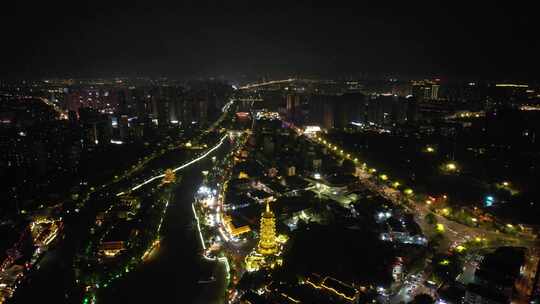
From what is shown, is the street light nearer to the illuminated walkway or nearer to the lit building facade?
the lit building facade

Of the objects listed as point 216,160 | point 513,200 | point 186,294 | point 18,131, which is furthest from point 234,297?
point 18,131

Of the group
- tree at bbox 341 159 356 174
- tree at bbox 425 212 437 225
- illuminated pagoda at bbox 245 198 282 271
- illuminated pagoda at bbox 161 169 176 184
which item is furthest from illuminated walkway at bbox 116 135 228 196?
tree at bbox 425 212 437 225

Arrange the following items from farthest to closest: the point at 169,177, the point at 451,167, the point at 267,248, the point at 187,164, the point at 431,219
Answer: the point at 187,164 → the point at 451,167 → the point at 169,177 → the point at 431,219 → the point at 267,248

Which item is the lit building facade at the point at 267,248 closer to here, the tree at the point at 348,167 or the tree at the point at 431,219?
the tree at the point at 431,219

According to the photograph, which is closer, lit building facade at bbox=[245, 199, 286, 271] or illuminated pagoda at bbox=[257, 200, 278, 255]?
lit building facade at bbox=[245, 199, 286, 271]

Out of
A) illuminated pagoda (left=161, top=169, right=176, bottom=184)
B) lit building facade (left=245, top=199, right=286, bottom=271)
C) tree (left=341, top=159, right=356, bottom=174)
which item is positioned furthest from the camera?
tree (left=341, top=159, right=356, bottom=174)

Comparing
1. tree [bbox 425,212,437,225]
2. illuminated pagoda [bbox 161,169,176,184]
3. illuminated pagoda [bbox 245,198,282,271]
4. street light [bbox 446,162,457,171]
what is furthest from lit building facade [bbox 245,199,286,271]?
street light [bbox 446,162,457,171]

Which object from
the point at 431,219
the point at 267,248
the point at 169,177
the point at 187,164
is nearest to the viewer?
the point at 267,248

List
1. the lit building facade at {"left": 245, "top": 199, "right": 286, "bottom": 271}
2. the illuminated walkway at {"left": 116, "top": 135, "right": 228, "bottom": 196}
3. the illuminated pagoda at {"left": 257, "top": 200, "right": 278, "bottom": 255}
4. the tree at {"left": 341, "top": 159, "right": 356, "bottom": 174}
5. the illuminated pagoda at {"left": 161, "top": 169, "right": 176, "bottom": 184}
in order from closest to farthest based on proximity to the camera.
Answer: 1. the lit building facade at {"left": 245, "top": 199, "right": 286, "bottom": 271}
2. the illuminated pagoda at {"left": 257, "top": 200, "right": 278, "bottom": 255}
3. the illuminated walkway at {"left": 116, "top": 135, "right": 228, "bottom": 196}
4. the illuminated pagoda at {"left": 161, "top": 169, "right": 176, "bottom": 184}
5. the tree at {"left": 341, "top": 159, "right": 356, "bottom": 174}

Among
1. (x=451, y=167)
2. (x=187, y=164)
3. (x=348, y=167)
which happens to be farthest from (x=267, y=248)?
(x=451, y=167)

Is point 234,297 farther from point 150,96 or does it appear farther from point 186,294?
point 150,96

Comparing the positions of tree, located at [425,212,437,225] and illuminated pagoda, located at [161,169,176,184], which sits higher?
illuminated pagoda, located at [161,169,176,184]

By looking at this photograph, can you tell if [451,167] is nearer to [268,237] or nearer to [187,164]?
[268,237]
